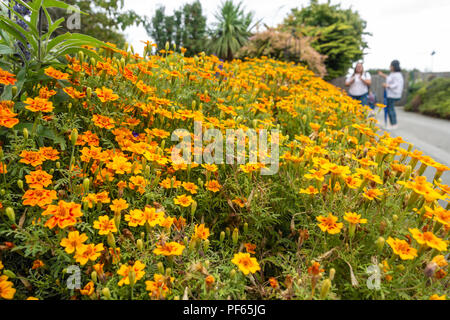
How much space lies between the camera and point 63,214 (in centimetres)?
121

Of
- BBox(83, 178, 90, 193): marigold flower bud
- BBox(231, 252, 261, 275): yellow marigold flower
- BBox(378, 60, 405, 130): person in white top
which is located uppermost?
BBox(378, 60, 405, 130): person in white top

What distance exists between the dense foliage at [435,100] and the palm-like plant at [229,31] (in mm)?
9708

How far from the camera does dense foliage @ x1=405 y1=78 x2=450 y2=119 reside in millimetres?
13023

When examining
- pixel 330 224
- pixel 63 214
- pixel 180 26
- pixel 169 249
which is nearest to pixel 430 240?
pixel 330 224

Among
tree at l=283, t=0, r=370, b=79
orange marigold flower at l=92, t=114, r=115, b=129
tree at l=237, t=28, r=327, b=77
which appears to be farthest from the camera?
tree at l=283, t=0, r=370, b=79

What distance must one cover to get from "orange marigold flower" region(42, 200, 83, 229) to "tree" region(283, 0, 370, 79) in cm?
1311

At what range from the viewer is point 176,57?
325cm

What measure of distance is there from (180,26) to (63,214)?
20.7 meters

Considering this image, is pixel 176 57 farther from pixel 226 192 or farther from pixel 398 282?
pixel 398 282

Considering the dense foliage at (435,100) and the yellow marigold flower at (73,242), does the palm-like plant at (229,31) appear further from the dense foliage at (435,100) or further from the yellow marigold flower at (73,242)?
the yellow marigold flower at (73,242)

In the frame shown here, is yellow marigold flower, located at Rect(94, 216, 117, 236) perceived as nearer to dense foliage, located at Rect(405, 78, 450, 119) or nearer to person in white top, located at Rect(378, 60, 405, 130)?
person in white top, located at Rect(378, 60, 405, 130)

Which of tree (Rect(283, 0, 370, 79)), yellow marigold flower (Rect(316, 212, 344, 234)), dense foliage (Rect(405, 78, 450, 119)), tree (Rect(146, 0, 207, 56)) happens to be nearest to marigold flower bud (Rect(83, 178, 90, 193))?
yellow marigold flower (Rect(316, 212, 344, 234))

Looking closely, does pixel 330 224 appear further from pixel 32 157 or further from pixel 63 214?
pixel 32 157

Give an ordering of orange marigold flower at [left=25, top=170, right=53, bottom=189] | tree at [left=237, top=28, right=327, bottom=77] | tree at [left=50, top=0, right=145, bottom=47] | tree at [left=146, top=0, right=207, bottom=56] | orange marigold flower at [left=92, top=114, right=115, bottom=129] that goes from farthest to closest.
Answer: tree at [left=146, top=0, right=207, bottom=56] → tree at [left=237, top=28, right=327, bottom=77] → tree at [left=50, top=0, right=145, bottom=47] → orange marigold flower at [left=92, top=114, right=115, bottom=129] → orange marigold flower at [left=25, top=170, right=53, bottom=189]
